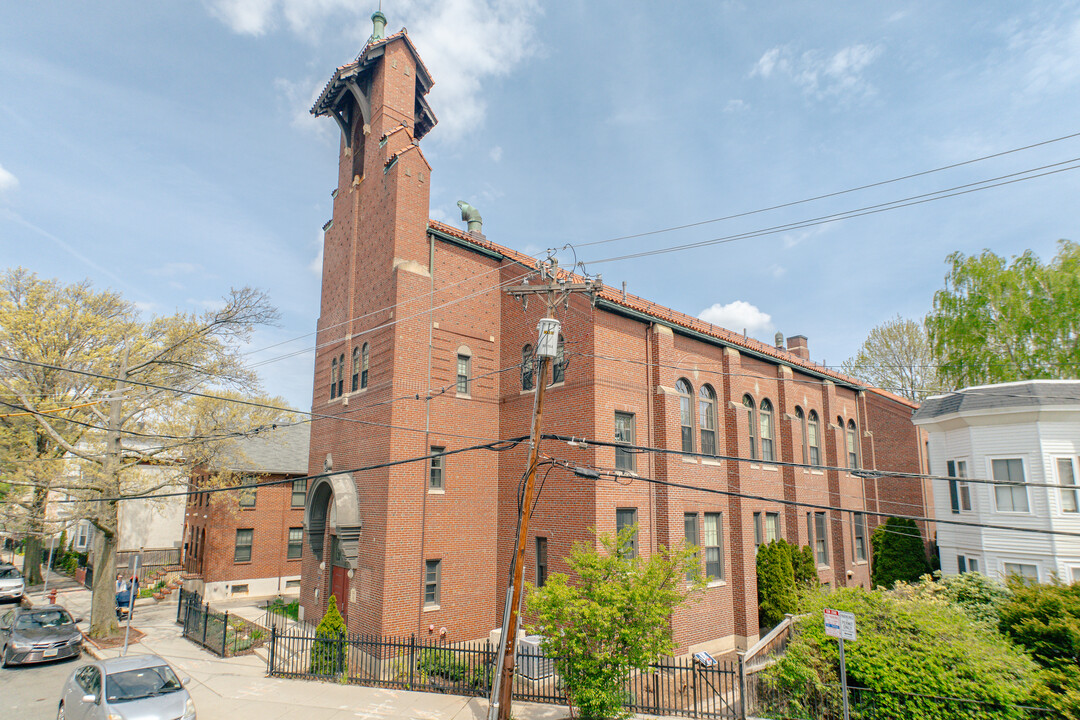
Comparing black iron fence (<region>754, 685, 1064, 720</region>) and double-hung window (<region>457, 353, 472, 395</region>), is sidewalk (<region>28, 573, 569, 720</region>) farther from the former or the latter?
double-hung window (<region>457, 353, 472, 395</region>)

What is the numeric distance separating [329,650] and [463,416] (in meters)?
7.72

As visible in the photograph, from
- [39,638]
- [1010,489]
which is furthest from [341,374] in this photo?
[1010,489]

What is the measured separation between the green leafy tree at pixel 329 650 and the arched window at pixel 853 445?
2634 cm

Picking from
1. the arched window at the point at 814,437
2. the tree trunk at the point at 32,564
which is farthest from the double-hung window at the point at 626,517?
the tree trunk at the point at 32,564

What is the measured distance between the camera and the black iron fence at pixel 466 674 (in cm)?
1312

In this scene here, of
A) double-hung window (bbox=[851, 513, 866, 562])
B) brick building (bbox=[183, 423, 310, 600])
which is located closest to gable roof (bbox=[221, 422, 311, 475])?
brick building (bbox=[183, 423, 310, 600])

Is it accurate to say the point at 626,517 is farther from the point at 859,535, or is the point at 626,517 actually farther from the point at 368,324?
the point at 859,535

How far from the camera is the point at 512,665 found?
452 inches

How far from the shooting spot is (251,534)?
29719 millimetres

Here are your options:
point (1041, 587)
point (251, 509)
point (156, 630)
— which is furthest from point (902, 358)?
point (156, 630)

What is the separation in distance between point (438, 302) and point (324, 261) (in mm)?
7635

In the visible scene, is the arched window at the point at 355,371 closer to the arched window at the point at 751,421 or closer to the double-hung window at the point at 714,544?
the double-hung window at the point at 714,544

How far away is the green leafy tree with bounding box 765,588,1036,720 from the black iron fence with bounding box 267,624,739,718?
1.63 meters

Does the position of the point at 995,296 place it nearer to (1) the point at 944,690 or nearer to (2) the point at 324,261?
(1) the point at 944,690
